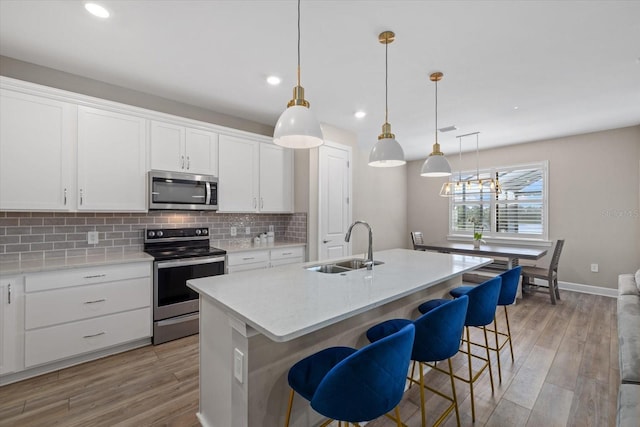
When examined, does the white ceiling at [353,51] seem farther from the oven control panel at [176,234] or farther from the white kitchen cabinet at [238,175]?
the oven control panel at [176,234]

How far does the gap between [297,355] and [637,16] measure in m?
3.15

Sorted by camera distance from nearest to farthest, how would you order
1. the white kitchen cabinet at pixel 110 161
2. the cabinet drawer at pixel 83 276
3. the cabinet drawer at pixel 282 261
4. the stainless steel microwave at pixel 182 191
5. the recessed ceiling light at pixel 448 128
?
1. the cabinet drawer at pixel 83 276
2. the white kitchen cabinet at pixel 110 161
3. the stainless steel microwave at pixel 182 191
4. the cabinet drawer at pixel 282 261
5. the recessed ceiling light at pixel 448 128

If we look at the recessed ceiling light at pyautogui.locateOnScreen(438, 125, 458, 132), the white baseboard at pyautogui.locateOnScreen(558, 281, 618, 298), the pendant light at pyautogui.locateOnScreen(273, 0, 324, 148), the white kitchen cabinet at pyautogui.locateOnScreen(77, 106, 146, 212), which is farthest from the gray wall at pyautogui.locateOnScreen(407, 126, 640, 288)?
the white kitchen cabinet at pyautogui.locateOnScreen(77, 106, 146, 212)

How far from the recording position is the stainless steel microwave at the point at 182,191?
3.01m

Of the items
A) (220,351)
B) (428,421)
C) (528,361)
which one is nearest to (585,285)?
(528,361)

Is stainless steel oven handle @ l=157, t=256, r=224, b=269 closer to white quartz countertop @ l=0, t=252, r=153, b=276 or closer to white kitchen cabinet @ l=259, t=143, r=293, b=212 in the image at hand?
white quartz countertop @ l=0, t=252, r=153, b=276

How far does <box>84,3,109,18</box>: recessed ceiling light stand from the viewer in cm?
187

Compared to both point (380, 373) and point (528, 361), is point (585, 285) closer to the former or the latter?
point (528, 361)

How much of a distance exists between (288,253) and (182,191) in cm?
154

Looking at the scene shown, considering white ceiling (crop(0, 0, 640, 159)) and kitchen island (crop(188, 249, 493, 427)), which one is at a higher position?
white ceiling (crop(0, 0, 640, 159))

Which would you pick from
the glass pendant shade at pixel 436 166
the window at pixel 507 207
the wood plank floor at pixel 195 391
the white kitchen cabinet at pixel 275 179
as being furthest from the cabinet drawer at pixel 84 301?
the window at pixel 507 207

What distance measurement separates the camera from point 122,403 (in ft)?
6.53

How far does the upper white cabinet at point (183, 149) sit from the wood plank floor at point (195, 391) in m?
1.89

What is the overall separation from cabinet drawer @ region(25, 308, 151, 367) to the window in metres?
5.80
